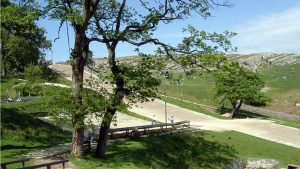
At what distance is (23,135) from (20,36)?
6867 mm

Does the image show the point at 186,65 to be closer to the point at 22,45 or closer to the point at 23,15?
the point at 23,15

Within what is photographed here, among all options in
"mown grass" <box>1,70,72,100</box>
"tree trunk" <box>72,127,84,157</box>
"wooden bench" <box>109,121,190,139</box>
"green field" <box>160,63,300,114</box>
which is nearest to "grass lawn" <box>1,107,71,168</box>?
"tree trunk" <box>72,127,84,157</box>

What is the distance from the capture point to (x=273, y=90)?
295 feet

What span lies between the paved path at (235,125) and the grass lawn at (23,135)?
1142 cm

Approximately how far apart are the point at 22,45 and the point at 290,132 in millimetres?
35380

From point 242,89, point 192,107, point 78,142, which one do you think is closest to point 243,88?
point 242,89

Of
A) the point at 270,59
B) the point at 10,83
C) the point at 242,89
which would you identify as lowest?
the point at 242,89

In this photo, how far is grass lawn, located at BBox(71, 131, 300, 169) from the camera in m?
27.5

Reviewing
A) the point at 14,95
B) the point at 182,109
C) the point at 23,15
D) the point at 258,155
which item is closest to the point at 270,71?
the point at 182,109

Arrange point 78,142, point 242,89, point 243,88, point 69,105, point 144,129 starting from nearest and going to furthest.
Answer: point 69,105 → point 78,142 → point 144,129 → point 242,89 → point 243,88

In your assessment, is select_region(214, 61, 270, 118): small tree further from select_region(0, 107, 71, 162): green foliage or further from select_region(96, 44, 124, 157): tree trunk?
select_region(96, 44, 124, 157): tree trunk

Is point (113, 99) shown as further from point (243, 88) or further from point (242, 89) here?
point (243, 88)

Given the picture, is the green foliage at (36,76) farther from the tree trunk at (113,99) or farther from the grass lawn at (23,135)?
the tree trunk at (113,99)

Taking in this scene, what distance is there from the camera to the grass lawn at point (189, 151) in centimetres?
2755
